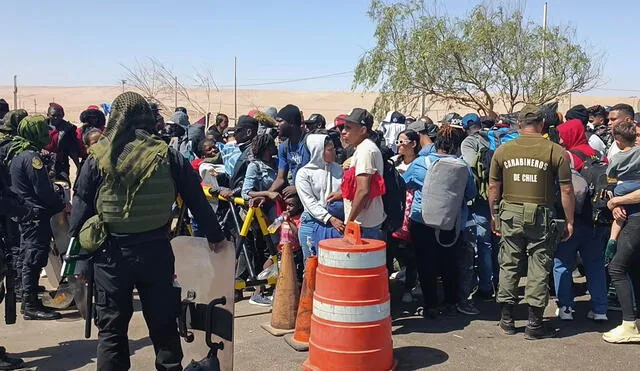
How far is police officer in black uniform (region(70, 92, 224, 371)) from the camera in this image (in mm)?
3711

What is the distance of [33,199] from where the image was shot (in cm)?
604

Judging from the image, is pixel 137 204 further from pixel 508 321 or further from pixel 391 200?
pixel 508 321

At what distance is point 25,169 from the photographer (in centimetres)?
594

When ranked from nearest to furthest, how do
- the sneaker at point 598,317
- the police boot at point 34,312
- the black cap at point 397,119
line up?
the sneaker at point 598,317 < the police boot at point 34,312 < the black cap at point 397,119

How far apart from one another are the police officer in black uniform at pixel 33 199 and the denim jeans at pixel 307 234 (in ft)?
8.05

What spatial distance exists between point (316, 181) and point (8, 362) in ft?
9.57

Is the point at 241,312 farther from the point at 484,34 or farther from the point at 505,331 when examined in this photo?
the point at 484,34

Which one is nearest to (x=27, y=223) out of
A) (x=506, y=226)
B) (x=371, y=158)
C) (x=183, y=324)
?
(x=183, y=324)

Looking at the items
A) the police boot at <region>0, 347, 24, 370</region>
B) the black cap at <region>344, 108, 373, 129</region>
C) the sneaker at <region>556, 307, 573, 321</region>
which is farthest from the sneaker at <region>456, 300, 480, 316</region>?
the police boot at <region>0, 347, 24, 370</region>

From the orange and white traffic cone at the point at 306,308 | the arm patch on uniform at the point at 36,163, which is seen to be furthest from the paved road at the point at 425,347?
the arm patch on uniform at the point at 36,163

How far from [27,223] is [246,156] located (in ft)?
7.61

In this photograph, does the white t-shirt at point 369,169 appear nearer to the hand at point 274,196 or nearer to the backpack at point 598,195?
the hand at point 274,196

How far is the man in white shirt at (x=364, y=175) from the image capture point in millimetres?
5176

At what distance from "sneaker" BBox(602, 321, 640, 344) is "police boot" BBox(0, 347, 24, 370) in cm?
494
